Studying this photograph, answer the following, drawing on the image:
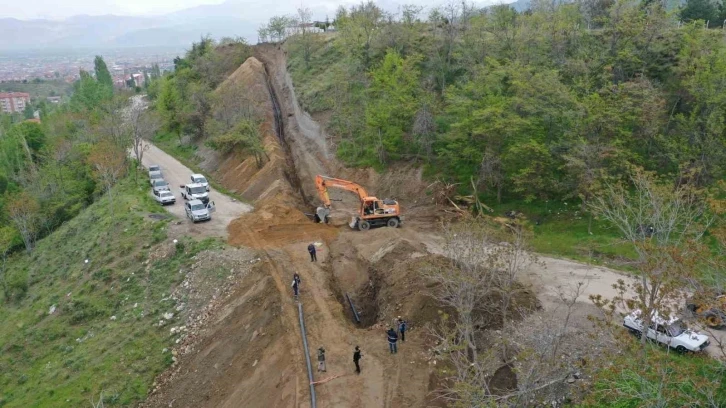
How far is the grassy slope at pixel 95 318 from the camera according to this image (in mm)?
25312

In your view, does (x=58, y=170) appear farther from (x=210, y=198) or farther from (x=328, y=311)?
(x=328, y=311)

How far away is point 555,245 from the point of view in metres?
32.1

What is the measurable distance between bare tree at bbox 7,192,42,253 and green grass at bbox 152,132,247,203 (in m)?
15.5

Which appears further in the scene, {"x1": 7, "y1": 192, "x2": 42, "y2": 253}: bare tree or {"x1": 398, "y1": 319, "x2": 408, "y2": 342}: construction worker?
{"x1": 7, "y1": 192, "x2": 42, "y2": 253}: bare tree

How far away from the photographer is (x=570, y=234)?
108 ft

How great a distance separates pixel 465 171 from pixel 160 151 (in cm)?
4330

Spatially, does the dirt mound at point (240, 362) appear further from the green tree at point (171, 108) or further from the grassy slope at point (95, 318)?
the green tree at point (171, 108)

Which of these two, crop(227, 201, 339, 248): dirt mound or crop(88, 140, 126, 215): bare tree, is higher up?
crop(88, 140, 126, 215): bare tree

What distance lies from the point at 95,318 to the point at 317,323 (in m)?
→ 15.3

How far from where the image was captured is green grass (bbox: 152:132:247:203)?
1870 inches

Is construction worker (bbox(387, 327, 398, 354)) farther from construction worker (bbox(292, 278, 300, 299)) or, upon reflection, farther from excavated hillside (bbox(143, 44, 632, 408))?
construction worker (bbox(292, 278, 300, 299))

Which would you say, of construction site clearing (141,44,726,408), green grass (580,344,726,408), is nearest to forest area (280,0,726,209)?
construction site clearing (141,44,726,408)

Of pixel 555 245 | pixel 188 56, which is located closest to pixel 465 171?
pixel 555 245

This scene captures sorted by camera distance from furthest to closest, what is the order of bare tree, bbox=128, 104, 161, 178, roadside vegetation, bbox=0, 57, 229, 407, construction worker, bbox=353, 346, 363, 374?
bare tree, bbox=128, 104, 161, 178
roadside vegetation, bbox=0, 57, 229, 407
construction worker, bbox=353, 346, 363, 374
